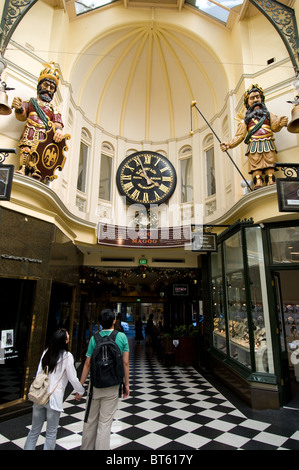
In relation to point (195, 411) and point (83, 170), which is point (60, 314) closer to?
point (195, 411)

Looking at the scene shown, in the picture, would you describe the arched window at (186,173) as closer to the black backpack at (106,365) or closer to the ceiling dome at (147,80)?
the ceiling dome at (147,80)

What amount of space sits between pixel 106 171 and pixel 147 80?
12.2 ft

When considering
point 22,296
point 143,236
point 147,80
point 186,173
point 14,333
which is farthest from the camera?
point 147,80

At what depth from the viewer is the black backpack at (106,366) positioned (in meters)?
2.55

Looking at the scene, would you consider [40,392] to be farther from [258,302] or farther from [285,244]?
[285,244]

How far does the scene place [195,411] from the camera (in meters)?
4.61

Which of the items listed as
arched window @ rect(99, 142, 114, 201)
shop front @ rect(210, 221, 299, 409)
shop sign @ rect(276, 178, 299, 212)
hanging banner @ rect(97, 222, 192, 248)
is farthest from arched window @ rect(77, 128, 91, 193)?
shop sign @ rect(276, 178, 299, 212)

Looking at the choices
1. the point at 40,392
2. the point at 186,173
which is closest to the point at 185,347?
the point at 186,173

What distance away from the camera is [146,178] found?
9.30 m

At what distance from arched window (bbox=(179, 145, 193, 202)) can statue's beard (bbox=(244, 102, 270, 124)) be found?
3.66m

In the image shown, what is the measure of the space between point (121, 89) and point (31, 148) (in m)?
5.98

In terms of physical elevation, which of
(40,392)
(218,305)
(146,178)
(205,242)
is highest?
(146,178)

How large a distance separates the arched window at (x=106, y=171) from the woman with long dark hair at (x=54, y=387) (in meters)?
6.84
